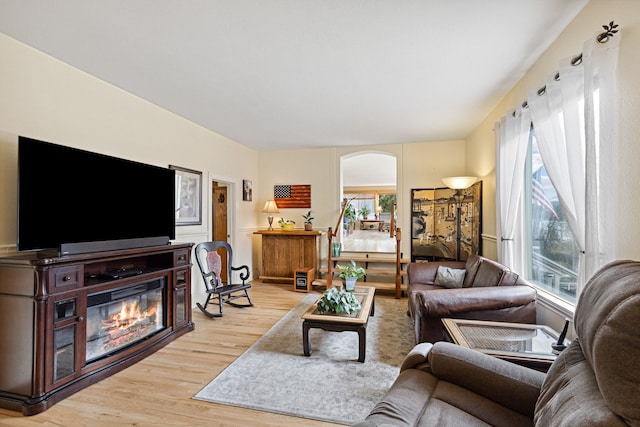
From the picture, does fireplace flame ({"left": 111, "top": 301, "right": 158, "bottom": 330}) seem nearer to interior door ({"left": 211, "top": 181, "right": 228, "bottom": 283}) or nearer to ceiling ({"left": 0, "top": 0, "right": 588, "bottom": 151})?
ceiling ({"left": 0, "top": 0, "right": 588, "bottom": 151})

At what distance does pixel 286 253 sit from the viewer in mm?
5941

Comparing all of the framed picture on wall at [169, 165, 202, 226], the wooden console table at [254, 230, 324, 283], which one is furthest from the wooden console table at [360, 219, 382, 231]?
the framed picture on wall at [169, 165, 202, 226]

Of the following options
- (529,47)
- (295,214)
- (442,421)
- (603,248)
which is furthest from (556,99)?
(295,214)

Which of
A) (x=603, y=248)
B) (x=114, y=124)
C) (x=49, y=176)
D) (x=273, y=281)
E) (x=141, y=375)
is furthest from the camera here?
(x=273, y=281)

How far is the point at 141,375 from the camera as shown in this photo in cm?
Answer: 256

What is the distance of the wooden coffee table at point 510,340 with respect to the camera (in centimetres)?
171

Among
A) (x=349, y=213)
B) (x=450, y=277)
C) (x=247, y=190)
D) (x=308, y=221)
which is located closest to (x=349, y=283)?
(x=450, y=277)

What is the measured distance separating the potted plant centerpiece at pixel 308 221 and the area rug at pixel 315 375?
264cm

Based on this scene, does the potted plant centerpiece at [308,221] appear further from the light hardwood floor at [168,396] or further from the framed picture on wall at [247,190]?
the light hardwood floor at [168,396]

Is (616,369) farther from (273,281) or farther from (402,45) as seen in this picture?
(273,281)

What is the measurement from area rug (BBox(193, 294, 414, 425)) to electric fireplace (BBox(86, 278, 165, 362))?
1.03 m

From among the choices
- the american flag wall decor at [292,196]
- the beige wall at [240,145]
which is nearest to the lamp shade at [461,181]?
the beige wall at [240,145]

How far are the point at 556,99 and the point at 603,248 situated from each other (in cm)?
117

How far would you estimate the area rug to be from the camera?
2.13 meters
